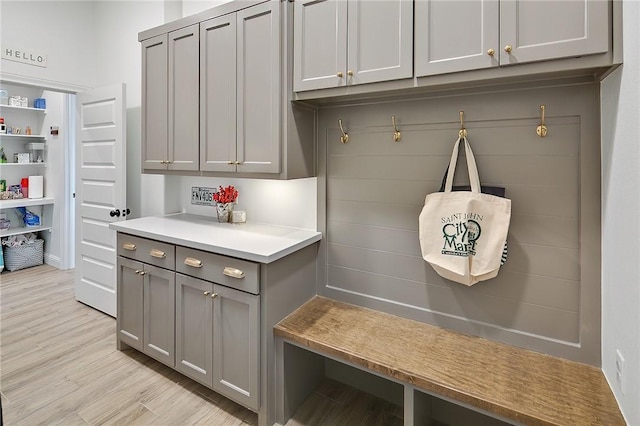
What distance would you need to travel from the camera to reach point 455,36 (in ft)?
4.65

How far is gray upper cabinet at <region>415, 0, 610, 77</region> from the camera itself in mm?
1202

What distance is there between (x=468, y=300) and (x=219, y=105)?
1836mm

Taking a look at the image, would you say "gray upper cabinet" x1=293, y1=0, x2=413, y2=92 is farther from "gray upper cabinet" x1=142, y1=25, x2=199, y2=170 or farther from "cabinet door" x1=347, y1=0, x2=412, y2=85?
"gray upper cabinet" x1=142, y1=25, x2=199, y2=170

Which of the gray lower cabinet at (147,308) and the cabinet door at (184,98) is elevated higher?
the cabinet door at (184,98)

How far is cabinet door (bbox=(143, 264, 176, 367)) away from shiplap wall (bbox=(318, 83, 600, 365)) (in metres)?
1.02

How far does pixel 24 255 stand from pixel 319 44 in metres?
4.99

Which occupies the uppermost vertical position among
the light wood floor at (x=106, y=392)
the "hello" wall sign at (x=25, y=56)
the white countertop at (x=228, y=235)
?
the "hello" wall sign at (x=25, y=56)

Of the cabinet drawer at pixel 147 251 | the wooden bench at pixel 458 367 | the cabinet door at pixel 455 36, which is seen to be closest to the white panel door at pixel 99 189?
the cabinet drawer at pixel 147 251

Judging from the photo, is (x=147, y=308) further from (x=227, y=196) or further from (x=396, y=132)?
(x=396, y=132)

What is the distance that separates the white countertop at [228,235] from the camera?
1.76 metres

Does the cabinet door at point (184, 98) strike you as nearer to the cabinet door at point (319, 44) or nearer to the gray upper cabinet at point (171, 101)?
the gray upper cabinet at point (171, 101)

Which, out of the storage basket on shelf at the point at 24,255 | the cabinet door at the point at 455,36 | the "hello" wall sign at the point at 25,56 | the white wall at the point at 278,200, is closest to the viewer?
the cabinet door at the point at 455,36

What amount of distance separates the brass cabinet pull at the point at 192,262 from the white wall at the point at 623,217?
188cm

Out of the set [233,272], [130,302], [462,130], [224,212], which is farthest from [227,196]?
[462,130]
